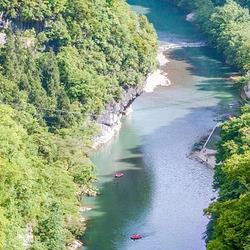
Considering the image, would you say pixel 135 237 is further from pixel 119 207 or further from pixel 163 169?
pixel 163 169

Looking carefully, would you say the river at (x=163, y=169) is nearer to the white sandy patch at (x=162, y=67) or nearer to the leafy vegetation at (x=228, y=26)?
the white sandy patch at (x=162, y=67)

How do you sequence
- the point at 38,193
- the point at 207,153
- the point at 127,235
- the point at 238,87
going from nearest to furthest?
the point at 38,193
the point at 127,235
the point at 207,153
the point at 238,87

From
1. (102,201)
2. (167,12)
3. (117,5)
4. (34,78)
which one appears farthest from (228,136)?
(167,12)

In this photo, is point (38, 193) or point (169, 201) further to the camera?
point (169, 201)

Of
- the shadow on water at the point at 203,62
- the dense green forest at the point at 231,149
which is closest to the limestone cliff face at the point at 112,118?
the dense green forest at the point at 231,149

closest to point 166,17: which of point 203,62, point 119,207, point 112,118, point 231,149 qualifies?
point 203,62

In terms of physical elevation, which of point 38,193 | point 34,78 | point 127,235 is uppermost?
point 34,78

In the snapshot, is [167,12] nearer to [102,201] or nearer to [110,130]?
[110,130]
